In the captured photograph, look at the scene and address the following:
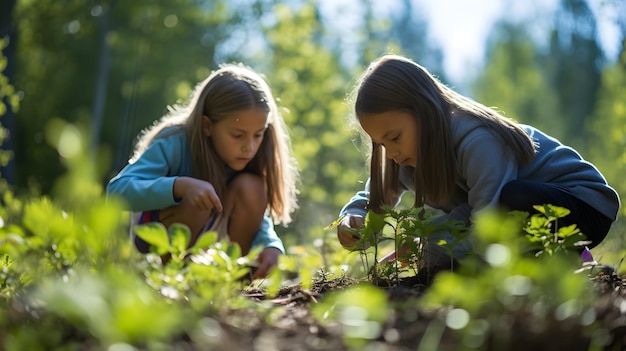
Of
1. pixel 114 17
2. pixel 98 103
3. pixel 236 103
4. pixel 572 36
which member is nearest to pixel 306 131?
pixel 98 103

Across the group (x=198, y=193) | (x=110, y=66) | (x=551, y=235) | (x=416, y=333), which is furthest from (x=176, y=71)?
(x=416, y=333)

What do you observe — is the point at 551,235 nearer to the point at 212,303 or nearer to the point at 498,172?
the point at 212,303

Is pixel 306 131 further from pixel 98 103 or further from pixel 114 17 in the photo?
pixel 114 17

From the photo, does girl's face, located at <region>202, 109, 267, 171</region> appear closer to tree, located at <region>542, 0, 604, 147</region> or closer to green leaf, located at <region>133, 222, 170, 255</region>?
green leaf, located at <region>133, 222, 170, 255</region>

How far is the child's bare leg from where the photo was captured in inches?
125

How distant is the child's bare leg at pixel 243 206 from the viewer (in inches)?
125

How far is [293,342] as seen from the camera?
986 millimetres

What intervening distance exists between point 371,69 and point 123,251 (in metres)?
1.78

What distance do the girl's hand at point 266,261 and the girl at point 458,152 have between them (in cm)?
46

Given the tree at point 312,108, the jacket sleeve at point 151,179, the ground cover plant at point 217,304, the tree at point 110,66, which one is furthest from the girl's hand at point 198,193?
the tree at point 110,66

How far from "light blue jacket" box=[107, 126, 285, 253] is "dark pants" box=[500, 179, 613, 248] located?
1184 mm

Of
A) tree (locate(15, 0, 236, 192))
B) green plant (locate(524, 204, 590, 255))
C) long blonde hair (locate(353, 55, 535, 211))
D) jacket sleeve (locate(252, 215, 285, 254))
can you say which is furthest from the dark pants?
tree (locate(15, 0, 236, 192))

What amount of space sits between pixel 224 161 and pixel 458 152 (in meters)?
1.25

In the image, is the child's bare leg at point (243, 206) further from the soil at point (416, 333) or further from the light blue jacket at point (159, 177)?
the soil at point (416, 333)
